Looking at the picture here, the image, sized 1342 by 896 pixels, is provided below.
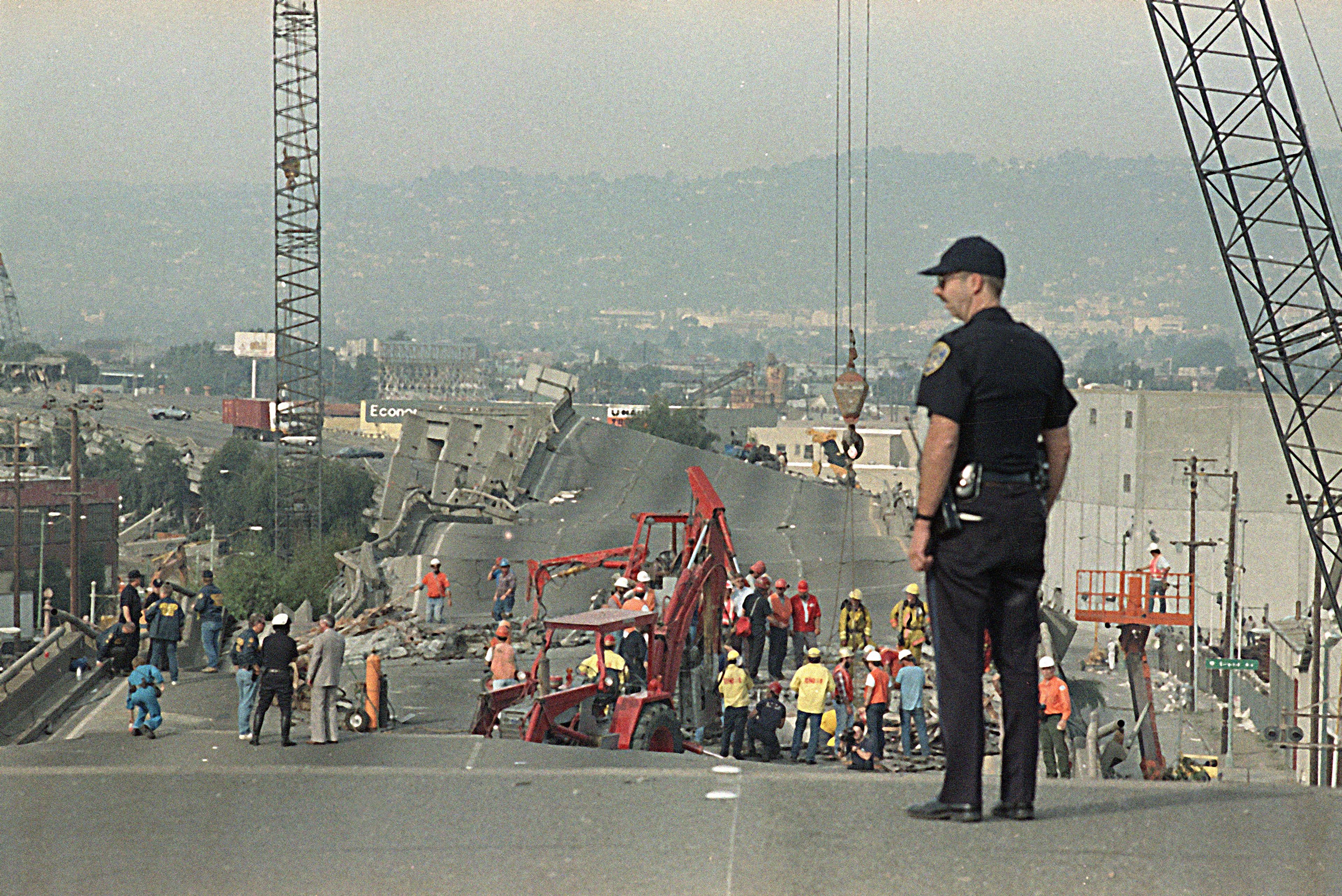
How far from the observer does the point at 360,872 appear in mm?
4691

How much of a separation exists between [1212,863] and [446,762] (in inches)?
186

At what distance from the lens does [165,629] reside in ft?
57.1

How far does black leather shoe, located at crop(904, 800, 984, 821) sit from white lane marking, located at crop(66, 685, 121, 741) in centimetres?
1097

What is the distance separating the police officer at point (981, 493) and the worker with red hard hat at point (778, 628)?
16391 millimetres

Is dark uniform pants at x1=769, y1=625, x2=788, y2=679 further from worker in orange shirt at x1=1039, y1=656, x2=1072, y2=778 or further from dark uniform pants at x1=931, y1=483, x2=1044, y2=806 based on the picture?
dark uniform pants at x1=931, y1=483, x2=1044, y2=806

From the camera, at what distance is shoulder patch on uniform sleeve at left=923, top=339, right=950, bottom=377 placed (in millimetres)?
4883

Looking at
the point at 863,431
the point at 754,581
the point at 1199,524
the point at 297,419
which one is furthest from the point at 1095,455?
the point at 754,581

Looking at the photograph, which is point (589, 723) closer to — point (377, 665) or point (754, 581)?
point (377, 665)

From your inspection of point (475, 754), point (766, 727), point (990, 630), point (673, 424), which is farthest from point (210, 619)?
point (673, 424)

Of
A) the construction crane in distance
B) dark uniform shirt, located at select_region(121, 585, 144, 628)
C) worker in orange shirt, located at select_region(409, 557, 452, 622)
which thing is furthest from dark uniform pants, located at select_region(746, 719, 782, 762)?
the construction crane in distance

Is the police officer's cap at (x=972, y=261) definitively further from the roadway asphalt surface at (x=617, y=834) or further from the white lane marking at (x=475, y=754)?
the white lane marking at (x=475, y=754)

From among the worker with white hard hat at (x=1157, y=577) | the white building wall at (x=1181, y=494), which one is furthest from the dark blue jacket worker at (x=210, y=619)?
the white building wall at (x=1181, y=494)

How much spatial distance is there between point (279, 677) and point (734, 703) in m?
5.87

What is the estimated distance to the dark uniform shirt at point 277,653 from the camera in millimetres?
12109
